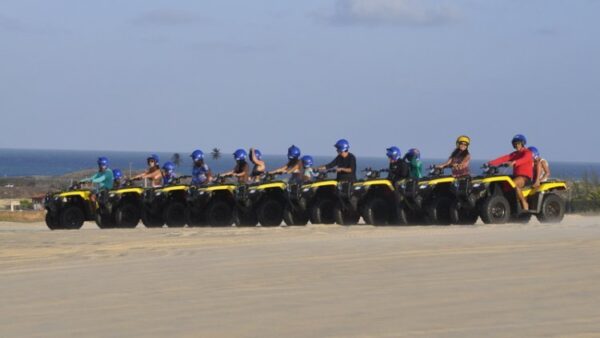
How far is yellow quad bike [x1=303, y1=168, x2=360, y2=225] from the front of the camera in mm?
21609

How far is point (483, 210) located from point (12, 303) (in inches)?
433

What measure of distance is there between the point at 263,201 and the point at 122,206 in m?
2.97

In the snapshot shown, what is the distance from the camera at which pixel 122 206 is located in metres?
23.9

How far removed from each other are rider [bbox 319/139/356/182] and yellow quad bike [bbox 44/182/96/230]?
Answer: 5.11m

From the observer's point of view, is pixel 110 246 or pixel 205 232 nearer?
pixel 110 246

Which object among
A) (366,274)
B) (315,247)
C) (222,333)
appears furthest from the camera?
(315,247)

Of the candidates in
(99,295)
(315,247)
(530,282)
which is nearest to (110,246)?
(315,247)

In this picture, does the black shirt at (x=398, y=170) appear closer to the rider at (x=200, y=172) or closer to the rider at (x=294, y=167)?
the rider at (x=294, y=167)

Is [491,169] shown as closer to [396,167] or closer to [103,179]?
[396,167]

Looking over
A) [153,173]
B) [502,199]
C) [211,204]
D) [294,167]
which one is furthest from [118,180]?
[502,199]

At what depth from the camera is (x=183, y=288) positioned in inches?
429

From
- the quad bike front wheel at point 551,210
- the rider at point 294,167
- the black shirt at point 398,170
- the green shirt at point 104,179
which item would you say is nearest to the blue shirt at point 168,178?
the green shirt at point 104,179

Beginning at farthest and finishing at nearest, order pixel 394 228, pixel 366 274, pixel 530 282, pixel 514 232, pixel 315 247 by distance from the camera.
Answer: pixel 394 228, pixel 514 232, pixel 315 247, pixel 366 274, pixel 530 282

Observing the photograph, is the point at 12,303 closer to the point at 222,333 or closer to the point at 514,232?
the point at 222,333
